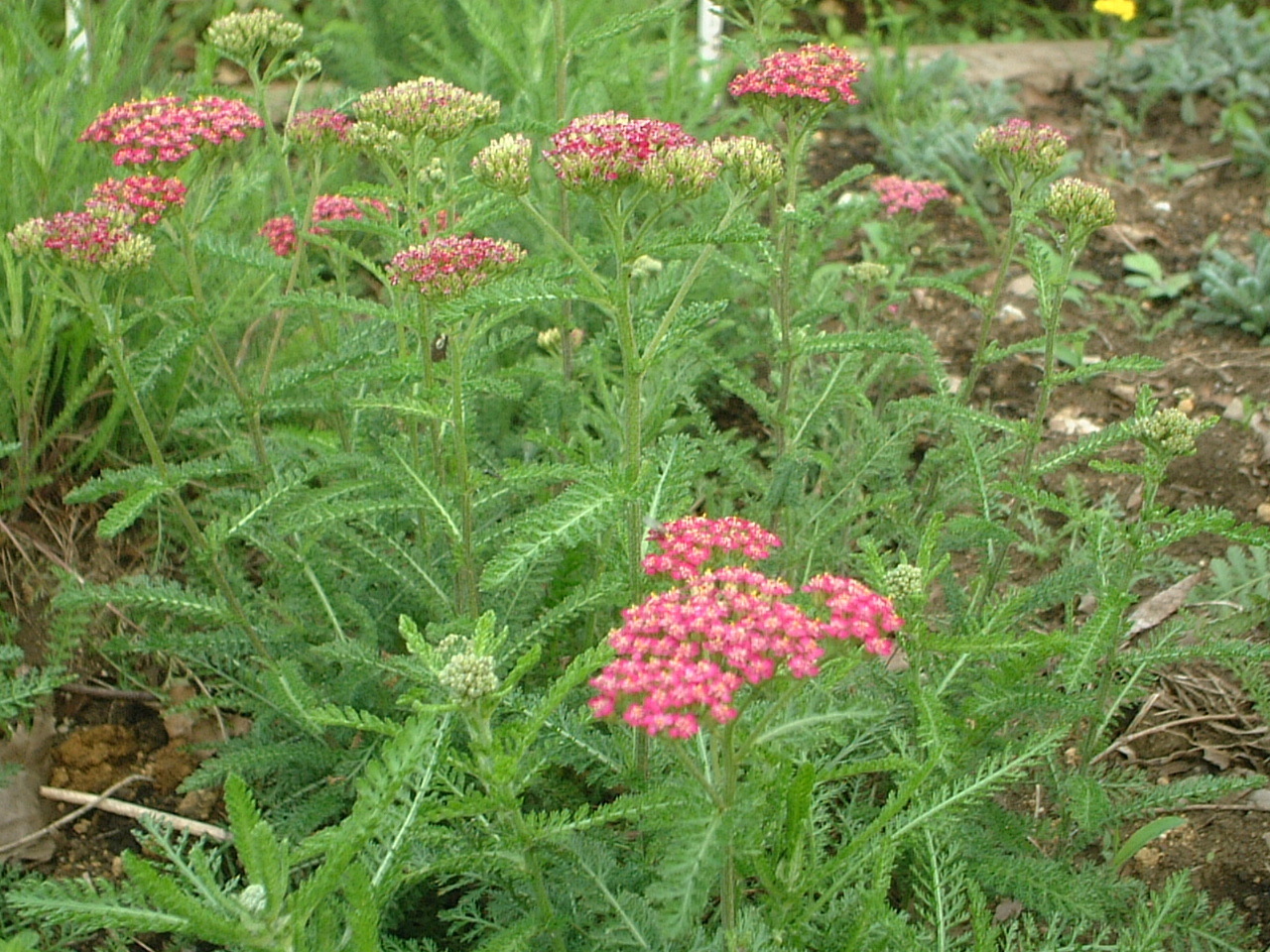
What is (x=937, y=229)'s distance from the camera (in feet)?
16.3

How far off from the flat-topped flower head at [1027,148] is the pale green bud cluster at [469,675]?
5.36ft

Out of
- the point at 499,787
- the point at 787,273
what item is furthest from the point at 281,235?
the point at 499,787

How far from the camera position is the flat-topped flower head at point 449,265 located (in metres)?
2.04

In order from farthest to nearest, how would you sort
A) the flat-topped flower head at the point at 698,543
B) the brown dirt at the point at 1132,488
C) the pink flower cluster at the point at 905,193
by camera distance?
the pink flower cluster at the point at 905,193 < the brown dirt at the point at 1132,488 < the flat-topped flower head at the point at 698,543

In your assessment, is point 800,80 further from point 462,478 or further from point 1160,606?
point 1160,606

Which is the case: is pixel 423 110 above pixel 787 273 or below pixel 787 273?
above

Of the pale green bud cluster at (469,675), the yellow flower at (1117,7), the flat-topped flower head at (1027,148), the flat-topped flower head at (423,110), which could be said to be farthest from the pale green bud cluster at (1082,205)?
the yellow flower at (1117,7)

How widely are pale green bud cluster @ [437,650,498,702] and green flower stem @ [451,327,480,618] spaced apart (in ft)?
1.89

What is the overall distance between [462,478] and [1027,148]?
1.38m

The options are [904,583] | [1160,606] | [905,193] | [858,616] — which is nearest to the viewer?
[858,616]

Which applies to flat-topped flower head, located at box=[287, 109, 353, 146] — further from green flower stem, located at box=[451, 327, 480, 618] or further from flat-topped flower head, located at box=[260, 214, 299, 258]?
green flower stem, located at box=[451, 327, 480, 618]

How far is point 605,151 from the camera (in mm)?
1892

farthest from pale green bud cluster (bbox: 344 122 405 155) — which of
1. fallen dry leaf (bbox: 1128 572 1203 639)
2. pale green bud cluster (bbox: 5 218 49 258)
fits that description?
fallen dry leaf (bbox: 1128 572 1203 639)

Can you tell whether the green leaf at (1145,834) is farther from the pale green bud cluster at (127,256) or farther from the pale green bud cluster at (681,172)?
the pale green bud cluster at (127,256)
